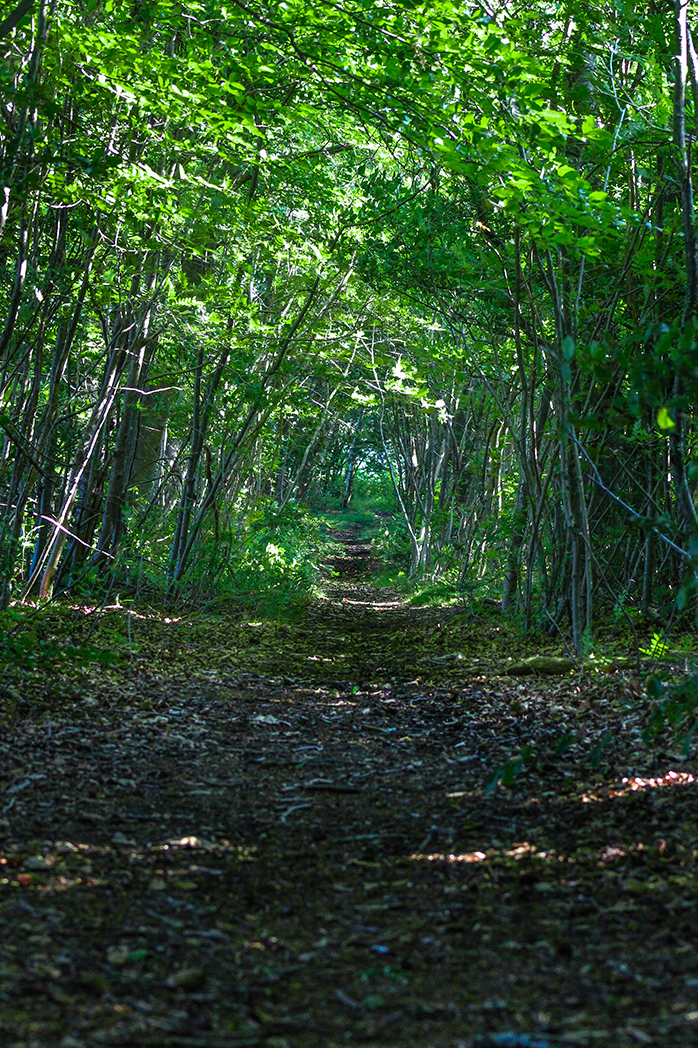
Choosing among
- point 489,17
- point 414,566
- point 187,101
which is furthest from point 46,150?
point 414,566

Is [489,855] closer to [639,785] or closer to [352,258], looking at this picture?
[639,785]

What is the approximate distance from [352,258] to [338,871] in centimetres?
740

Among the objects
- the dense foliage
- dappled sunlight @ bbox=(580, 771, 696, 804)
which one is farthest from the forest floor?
the dense foliage

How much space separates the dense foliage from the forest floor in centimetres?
107

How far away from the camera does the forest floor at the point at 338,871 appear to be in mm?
1962

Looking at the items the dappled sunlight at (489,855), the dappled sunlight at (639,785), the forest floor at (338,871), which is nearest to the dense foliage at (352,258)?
the dappled sunlight at (639,785)

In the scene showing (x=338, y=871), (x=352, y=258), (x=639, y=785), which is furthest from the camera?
(x=352, y=258)

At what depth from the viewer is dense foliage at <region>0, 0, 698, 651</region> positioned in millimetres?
4922

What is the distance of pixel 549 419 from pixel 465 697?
10.5 ft

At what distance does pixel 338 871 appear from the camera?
2947 mm

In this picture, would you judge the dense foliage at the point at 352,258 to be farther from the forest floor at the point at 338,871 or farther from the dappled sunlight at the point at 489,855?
the dappled sunlight at the point at 489,855

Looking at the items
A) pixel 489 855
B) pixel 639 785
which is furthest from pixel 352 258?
pixel 489 855

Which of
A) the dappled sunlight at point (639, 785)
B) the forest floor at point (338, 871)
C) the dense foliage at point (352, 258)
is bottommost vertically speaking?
the forest floor at point (338, 871)

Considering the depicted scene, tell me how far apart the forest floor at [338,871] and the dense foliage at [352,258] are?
3.49 ft
